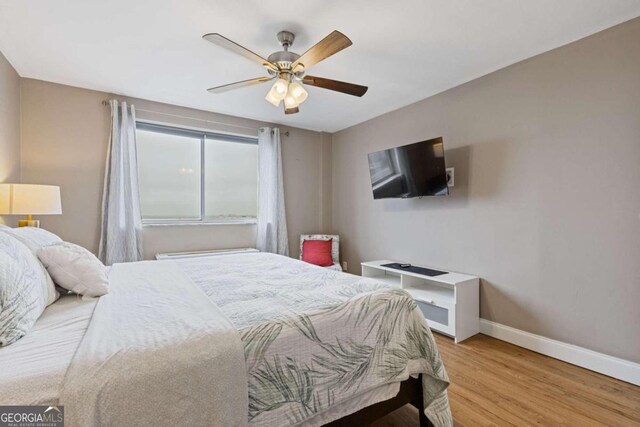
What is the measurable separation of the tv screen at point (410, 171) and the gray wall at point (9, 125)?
140 inches

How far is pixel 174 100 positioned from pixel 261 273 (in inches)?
103

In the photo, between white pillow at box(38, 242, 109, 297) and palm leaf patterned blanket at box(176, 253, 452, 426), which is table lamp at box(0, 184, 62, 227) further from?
palm leaf patterned blanket at box(176, 253, 452, 426)

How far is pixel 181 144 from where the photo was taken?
3.97 m

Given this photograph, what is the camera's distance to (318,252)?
4305mm

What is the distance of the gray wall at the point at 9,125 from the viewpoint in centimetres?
253

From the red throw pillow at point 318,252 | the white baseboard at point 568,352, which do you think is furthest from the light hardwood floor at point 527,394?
the red throw pillow at point 318,252

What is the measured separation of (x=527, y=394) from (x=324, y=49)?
2607mm

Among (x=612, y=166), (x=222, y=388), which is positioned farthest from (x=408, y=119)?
(x=222, y=388)

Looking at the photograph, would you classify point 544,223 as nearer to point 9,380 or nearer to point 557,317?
point 557,317

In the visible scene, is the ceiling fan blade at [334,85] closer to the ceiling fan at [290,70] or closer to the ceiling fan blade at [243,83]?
the ceiling fan at [290,70]

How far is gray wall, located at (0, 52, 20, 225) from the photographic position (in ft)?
8.30

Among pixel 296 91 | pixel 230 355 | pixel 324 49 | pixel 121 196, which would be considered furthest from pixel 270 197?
pixel 230 355

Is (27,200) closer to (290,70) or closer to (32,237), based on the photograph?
(32,237)

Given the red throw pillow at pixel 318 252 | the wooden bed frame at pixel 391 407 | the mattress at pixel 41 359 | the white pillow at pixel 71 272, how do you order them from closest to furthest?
1. the mattress at pixel 41 359
2. the wooden bed frame at pixel 391 407
3. the white pillow at pixel 71 272
4. the red throw pillow at pixel 318 252
